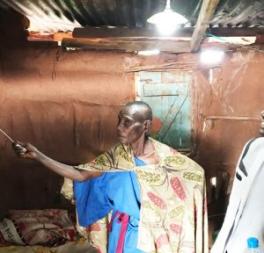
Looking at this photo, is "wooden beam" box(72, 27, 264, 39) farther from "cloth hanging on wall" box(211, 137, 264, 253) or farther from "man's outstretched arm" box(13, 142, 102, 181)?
"cloth hanging on wall" box(211, 137, 264, 253)

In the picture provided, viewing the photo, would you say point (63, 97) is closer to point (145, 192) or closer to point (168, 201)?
point (145, 192)

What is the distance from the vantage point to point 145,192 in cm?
383

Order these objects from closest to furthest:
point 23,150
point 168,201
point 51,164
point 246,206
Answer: point 246,206
point 23,150
point 51,164
point 168,201

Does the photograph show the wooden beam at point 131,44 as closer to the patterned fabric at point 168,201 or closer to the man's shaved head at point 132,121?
the man's shaved head at point 132,121

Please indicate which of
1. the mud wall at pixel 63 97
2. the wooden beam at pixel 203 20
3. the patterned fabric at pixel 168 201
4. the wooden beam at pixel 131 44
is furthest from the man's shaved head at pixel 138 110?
the mud wall at pixel 63 97

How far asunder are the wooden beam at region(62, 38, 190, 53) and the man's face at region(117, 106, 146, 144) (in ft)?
3.19

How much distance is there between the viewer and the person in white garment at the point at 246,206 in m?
2.77

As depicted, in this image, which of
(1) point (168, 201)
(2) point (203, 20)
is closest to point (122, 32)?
(2) point (203, 20)

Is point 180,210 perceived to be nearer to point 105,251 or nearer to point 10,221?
point 105,251

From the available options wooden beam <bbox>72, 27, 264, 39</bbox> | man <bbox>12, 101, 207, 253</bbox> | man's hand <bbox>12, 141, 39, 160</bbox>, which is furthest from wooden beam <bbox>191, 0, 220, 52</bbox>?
man's hand <bbox>12, 141, 39, 160</bbox>

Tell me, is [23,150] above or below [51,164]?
above

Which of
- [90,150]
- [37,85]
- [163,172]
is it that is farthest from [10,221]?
[163,172]

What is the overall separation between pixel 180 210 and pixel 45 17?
221cm

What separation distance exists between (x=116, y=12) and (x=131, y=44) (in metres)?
0.53
